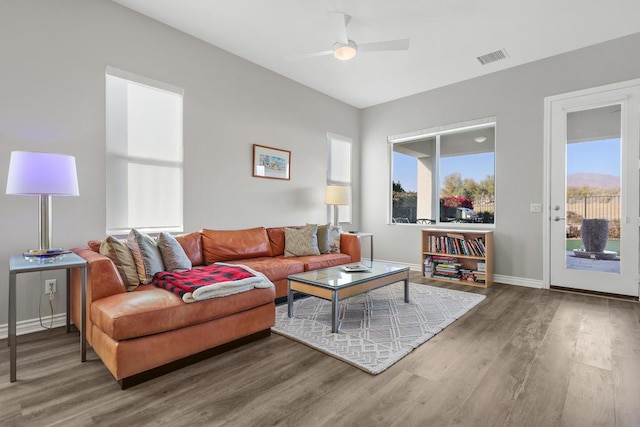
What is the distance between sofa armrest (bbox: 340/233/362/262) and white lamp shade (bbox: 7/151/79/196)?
3125 millimetres

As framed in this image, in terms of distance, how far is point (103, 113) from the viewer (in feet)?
10.1

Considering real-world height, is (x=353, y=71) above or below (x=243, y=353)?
above

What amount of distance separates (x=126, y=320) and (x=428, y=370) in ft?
6.03

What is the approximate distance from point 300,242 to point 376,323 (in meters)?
1.59

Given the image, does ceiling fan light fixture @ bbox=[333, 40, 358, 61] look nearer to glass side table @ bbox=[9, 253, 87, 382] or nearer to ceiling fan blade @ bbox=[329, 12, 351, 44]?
ceiling fan blade @ bbox=[329, 12, 351, 44]

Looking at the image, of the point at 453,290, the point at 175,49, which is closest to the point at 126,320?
the point at 175,49

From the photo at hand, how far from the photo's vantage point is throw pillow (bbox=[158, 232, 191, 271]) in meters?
2.87

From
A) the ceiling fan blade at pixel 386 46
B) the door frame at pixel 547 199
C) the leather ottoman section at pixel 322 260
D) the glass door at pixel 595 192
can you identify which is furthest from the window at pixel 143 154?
the glass door at pixel 595 192

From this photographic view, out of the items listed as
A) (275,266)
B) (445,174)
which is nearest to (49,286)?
(275,266)

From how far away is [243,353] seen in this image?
7.66ft

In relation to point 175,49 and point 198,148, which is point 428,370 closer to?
point 198,148

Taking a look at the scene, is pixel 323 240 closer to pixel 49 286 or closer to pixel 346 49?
pixel 346 49

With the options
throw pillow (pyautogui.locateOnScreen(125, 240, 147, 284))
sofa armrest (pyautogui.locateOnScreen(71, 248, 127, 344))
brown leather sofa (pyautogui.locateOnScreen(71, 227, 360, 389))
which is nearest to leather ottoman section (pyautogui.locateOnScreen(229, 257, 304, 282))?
brown leather sofa (pyautogui.locateOnScreen(71, 227, 360, 389))

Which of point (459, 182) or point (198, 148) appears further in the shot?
point (459, 182)
